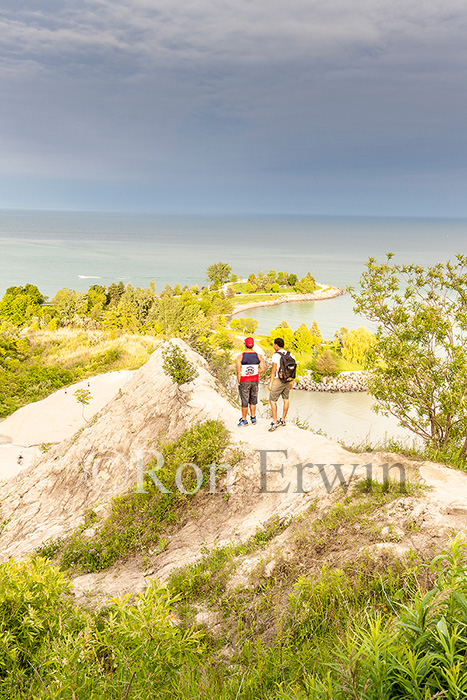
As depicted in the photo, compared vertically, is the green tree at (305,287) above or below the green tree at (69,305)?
above

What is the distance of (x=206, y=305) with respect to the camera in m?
82.4

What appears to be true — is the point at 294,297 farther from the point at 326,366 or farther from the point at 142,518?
the point at 142,518

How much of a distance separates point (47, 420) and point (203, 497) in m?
17.3

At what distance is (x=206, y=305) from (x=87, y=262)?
10926cm

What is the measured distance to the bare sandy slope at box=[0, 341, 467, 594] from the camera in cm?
657

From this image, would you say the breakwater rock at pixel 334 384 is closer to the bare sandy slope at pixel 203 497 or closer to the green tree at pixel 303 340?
the green tree at pixel 303 340

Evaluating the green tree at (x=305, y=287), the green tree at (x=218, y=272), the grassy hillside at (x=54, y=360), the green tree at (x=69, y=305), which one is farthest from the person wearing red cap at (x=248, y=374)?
the green tree at (x=218, y=272)

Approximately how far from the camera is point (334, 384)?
163 ft

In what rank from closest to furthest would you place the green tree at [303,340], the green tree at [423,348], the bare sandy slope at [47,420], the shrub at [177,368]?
1. the green tree at [423,348]
2. the shrub at [177,368]
3. the bare sandy slope at [47,420]
4. the green tree at [303,340]

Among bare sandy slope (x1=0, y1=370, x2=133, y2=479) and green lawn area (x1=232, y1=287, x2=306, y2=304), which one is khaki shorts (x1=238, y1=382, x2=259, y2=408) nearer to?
bare sandy slope (x1=0, y1=370, x2=133, y2=479)

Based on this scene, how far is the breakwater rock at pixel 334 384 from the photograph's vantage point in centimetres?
4916

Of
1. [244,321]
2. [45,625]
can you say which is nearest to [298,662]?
[45,625]

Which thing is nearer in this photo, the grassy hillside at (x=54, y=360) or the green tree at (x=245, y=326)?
the grassy hillside at (x=54, y=360)

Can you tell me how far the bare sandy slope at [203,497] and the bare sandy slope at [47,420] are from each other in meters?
6.71
